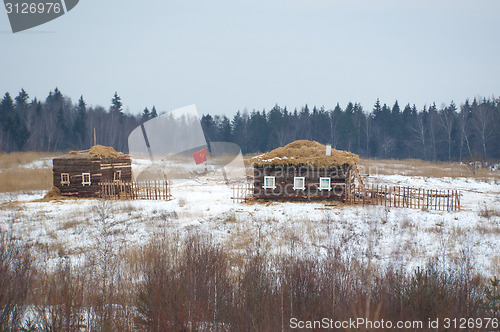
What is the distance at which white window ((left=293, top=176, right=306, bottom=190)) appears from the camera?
22.0 metres

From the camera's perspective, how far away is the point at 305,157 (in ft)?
71.4

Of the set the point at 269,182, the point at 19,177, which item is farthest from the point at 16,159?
the point at 269,182

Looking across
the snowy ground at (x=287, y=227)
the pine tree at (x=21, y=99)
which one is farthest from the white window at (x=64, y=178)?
the pine tree at (x=21, y=99)

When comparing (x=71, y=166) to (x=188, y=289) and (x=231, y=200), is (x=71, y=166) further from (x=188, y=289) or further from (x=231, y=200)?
(x=188, y=289)

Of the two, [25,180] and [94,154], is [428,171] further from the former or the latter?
[25,180]

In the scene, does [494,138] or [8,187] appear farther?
[494,138]

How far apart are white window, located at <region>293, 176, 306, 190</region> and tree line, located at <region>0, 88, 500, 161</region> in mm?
44983

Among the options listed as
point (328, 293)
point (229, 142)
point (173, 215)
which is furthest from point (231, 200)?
point (229, 142)

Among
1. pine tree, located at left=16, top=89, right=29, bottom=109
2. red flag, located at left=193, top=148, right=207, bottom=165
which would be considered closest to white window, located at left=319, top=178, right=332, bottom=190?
red flag, located at left=193, top=148, right=207, bottom=165

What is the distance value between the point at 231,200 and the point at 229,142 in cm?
5120

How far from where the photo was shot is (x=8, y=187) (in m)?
29.0

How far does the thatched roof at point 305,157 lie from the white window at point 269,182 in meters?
1.04

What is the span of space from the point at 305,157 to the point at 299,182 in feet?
5.76

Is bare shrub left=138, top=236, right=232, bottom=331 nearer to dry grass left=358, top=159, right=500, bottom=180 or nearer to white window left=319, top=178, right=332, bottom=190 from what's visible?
white window left=319, top=178, right=332, bottom=190
